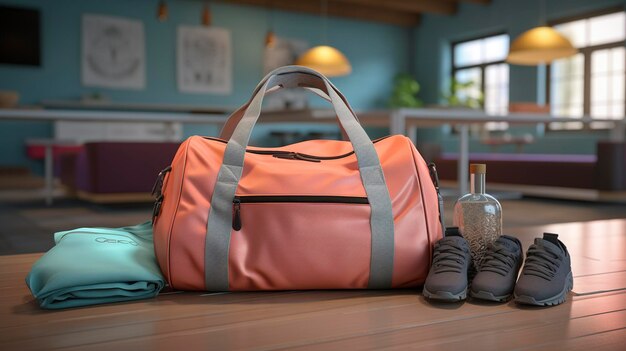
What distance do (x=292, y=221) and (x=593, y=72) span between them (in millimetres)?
7130

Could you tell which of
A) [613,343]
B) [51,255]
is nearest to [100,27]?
[51,255]

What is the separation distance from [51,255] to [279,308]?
1.52 feet

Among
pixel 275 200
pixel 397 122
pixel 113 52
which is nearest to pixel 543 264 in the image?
pixel 275 200

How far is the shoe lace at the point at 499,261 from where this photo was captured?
1143mm

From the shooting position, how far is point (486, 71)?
28.6ft

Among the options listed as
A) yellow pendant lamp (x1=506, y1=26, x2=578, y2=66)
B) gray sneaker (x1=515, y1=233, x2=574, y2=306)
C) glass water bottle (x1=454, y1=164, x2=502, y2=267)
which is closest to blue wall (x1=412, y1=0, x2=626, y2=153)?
yellow pendant lamp (x1=506, y1=26, x2=578, y2=66)

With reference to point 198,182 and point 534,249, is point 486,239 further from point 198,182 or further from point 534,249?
point 198,182

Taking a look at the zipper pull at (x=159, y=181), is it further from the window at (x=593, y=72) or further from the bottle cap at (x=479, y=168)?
the window at (x=593, y=72)

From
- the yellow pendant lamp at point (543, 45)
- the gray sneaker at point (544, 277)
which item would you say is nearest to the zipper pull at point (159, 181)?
the gray sneaker at point (544, 277)

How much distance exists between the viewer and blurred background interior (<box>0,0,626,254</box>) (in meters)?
4.13

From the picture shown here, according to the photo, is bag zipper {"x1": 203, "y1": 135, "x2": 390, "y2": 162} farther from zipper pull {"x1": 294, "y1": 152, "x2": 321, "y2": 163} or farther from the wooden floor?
the wooden floor

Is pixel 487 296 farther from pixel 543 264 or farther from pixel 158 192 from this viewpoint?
pixel 158 192

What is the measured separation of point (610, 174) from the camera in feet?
13.7

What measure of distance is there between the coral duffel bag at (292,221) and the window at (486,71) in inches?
291
